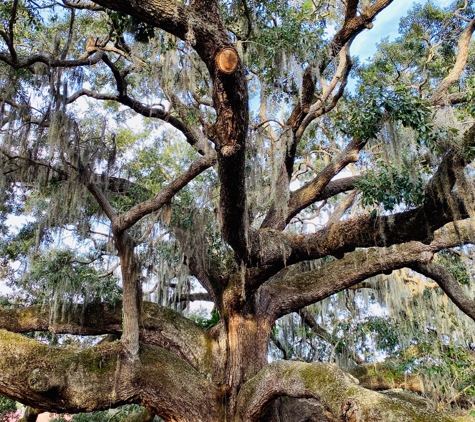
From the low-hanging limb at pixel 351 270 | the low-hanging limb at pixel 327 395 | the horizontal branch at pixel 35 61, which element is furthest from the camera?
the low-hanging limb at pixel 351 270

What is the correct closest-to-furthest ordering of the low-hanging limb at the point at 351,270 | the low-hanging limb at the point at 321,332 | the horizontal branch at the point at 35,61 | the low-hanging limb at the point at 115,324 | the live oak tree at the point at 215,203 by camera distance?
the live oak tree at the point at 215,203, the horizontal branch at the point at 35,61, the low-hanging limb at the point at 351,270, the low-hanging limb at the point at 115,324, the low-hanging limb at the point at 321,332

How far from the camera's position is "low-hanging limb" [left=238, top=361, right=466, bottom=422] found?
9.21ft

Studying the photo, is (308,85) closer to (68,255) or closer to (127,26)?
(127,26)

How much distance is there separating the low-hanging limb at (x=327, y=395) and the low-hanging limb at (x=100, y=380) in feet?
1.55

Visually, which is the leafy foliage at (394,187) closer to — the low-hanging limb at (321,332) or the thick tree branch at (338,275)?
the thick tree branch at (338,275)

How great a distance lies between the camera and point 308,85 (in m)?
4.65

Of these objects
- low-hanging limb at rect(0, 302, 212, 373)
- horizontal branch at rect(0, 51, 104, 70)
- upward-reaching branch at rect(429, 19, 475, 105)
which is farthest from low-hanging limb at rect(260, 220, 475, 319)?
horizontal branch at rect(0, 51, 104, 70)

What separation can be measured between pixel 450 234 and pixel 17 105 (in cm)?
525

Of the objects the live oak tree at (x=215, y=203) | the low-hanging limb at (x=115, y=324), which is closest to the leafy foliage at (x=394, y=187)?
the live oak tree at (x=215, y=203)

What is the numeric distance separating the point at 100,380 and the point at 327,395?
2097mm

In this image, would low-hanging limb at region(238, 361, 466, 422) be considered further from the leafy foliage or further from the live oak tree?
the leafy foliage

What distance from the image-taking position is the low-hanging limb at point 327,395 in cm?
281

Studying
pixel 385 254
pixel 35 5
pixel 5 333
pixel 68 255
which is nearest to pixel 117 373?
pixel 5 333

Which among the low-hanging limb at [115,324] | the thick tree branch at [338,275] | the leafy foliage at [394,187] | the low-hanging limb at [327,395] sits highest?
the leafy foliage at [394,187]
